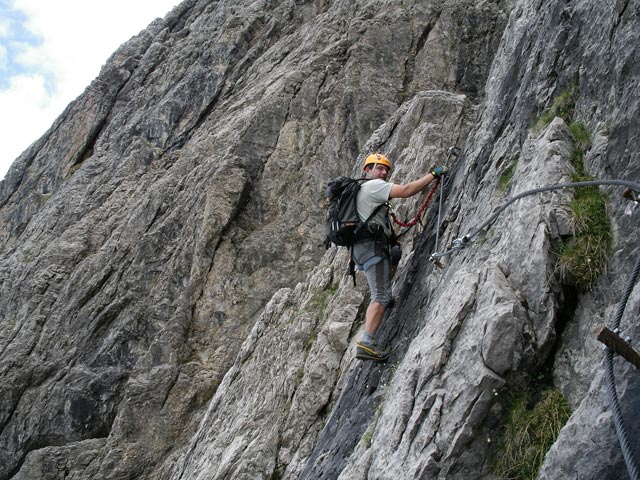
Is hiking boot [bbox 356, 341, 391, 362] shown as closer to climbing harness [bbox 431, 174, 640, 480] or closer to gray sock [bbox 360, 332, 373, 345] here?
gray sock [bbox 360, 332, 373, 345]

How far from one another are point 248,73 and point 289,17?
4129mm

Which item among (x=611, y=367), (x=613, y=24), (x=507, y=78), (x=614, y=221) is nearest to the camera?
(x=611, y=367)

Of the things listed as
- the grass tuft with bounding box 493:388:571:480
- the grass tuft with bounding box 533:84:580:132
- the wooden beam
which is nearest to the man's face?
the grass tuft with bounding box 533:84:580:132

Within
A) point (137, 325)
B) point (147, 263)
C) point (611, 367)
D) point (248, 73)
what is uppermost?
point (248, 73)

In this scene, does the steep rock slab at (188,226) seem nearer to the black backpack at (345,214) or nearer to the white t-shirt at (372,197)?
the black backpack at (345,214)

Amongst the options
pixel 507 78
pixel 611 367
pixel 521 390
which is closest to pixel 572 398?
pixel 521 390

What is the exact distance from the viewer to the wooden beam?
195 inches

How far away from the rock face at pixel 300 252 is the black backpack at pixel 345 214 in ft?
4.16

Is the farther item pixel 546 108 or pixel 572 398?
pixel 546 108

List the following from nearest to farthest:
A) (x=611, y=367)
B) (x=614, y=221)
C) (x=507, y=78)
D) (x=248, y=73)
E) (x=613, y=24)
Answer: (x=611, y=367) < (x=614, y=221) < (x=613, y=24) < (x=507, y=78) < (x=248, y=73)

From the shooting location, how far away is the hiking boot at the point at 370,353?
30.5 ft

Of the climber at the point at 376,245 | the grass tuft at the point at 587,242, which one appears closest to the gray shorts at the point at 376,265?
the climber at the point at 376,245

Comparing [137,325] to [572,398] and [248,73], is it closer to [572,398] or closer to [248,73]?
[248,73]

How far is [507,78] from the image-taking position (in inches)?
427
